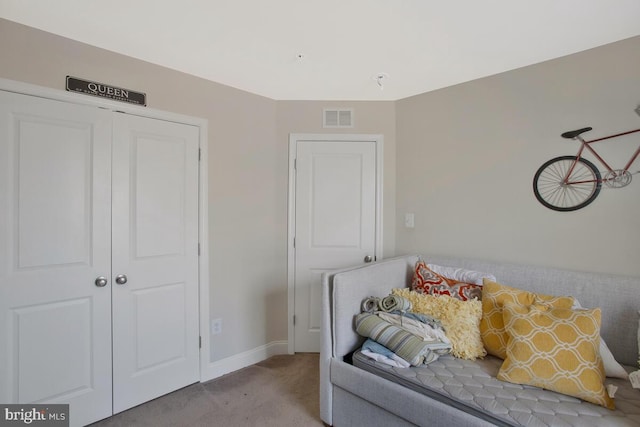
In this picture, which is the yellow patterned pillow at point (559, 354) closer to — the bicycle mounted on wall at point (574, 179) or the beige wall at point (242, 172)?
the bicycle mounted on wall at point (574, 179)

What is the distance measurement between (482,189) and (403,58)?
1120 millimetres

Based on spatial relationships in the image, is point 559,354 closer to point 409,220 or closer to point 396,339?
point 396,339

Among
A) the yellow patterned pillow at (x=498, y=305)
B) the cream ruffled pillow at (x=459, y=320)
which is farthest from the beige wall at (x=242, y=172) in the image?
the yellow patterned pillow at (x=498, y=305)

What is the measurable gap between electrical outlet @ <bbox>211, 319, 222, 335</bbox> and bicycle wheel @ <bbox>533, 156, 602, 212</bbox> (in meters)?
2.52

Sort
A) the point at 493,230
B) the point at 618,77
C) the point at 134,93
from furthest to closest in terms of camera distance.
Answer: the point at 493,230, the point at 134,93, the point at 618,77

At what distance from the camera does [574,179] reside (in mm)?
1912

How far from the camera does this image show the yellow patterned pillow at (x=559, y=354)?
1338 mm

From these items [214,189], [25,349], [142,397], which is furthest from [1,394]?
[214,189]

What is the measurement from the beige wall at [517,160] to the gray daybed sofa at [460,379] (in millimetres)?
191

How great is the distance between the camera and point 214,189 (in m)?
2.40

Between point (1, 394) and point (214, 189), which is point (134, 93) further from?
point (1, 394)

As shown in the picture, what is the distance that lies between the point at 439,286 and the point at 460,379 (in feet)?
2.11

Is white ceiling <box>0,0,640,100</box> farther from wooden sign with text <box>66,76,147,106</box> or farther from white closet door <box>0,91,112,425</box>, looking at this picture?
white closet door <box>0,91,112,425</box>

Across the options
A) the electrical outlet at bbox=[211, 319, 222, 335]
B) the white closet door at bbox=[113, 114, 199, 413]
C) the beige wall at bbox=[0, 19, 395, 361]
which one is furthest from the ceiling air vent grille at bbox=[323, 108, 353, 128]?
the electrical outlet at bbox=[211, 319, 222, 335]
